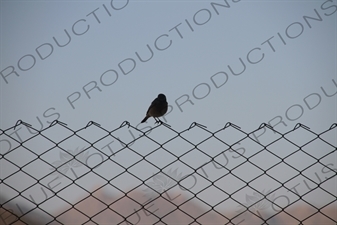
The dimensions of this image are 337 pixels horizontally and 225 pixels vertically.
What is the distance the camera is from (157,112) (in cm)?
393

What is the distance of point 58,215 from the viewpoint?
1.25m

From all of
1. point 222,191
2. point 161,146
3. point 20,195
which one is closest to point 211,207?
point 222,191

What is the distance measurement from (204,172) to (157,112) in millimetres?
2517

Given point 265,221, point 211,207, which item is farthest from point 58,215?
point 265,221

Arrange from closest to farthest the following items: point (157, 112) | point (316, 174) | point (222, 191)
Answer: point (222, 191), point (316, 174), point (157, 112)

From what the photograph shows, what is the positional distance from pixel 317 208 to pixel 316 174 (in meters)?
0.39

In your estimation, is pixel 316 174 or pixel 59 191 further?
pixel 316 174

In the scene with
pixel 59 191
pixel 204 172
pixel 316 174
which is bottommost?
pixel 316 174

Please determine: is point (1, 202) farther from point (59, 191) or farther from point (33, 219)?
point (59, 191)

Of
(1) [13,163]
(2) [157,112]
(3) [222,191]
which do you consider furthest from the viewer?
(2) [157,112]

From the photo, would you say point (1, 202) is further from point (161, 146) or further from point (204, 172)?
point (204, 172)

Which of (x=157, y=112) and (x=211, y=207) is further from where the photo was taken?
(x=157, y=112)

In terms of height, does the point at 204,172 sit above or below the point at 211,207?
above

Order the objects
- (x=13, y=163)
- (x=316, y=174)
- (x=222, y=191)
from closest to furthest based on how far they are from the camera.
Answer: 1. (x=13, y=163)
2. (x=222, y=191)
3. (x=316, y=174)
